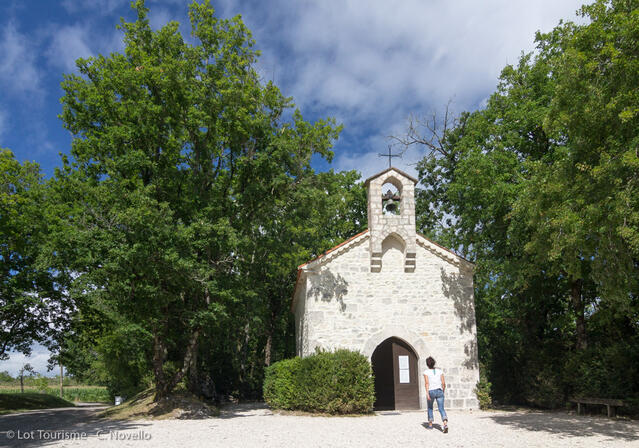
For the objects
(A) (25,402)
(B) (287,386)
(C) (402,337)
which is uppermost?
(C) (402,337)

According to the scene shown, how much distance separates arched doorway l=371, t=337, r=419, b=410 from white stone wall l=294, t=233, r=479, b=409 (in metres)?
0.36

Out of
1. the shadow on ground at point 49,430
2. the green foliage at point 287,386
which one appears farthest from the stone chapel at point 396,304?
the shadow on ground at point 49,430

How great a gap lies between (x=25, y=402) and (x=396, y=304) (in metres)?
20.8

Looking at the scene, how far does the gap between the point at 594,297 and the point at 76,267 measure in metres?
18.8

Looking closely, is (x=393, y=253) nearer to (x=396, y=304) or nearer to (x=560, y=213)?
(x=396, y=304)

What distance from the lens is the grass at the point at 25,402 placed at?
69.0 feet

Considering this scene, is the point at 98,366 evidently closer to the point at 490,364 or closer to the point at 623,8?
A: the point at 490,364

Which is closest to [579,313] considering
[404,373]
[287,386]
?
[404,373]

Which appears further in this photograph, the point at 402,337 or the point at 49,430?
the point at 402,337

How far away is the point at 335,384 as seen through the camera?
13.6m

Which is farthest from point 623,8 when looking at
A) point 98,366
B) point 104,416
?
point 98,366

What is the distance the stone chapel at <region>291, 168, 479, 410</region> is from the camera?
1528cm

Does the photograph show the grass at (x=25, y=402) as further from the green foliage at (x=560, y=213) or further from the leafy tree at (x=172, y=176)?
the green foliage at (x=560, y=213)

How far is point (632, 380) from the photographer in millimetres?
12555
